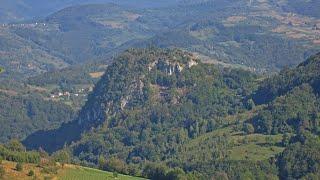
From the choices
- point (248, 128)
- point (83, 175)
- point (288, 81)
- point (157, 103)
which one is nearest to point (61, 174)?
point (83, 175)

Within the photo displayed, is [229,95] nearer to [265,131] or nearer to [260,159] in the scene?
[265,131]

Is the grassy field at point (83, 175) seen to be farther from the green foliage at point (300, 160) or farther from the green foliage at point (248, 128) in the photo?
the green foliage at point (248, 128)

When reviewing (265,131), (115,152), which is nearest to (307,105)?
(265,131)

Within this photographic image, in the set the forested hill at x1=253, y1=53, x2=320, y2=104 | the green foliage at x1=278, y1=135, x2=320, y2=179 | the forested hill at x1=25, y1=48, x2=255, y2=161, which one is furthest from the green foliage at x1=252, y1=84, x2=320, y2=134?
the green foliage at x1=278, y1=135, x2=320, y2=179

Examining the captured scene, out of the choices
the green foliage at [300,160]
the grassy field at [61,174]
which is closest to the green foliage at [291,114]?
the green foliage at [300,160]

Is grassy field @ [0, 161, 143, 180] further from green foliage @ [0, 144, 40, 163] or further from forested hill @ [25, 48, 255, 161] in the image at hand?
forested hill @ [25, 48, 255, 161]
